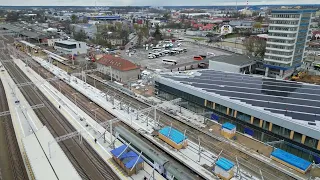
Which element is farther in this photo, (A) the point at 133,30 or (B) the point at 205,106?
(A) the point at 133,30

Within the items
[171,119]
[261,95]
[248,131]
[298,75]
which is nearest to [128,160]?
[171,119]

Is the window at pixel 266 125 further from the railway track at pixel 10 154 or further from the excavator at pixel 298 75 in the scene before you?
the excavator at pixel 298 75

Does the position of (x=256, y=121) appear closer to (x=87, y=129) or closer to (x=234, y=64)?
(x=87, y=129)

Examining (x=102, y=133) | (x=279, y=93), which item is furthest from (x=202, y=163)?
(x=279, y=93)

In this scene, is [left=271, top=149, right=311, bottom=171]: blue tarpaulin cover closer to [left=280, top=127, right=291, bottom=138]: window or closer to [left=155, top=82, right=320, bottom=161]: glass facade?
[left=155, top=82, right=320, bottom=161]: glass facade

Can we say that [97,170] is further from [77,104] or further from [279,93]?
[279,93]

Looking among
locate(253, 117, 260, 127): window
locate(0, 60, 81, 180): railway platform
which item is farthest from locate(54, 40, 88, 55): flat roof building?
locate(253, 117, 260, 127): window
